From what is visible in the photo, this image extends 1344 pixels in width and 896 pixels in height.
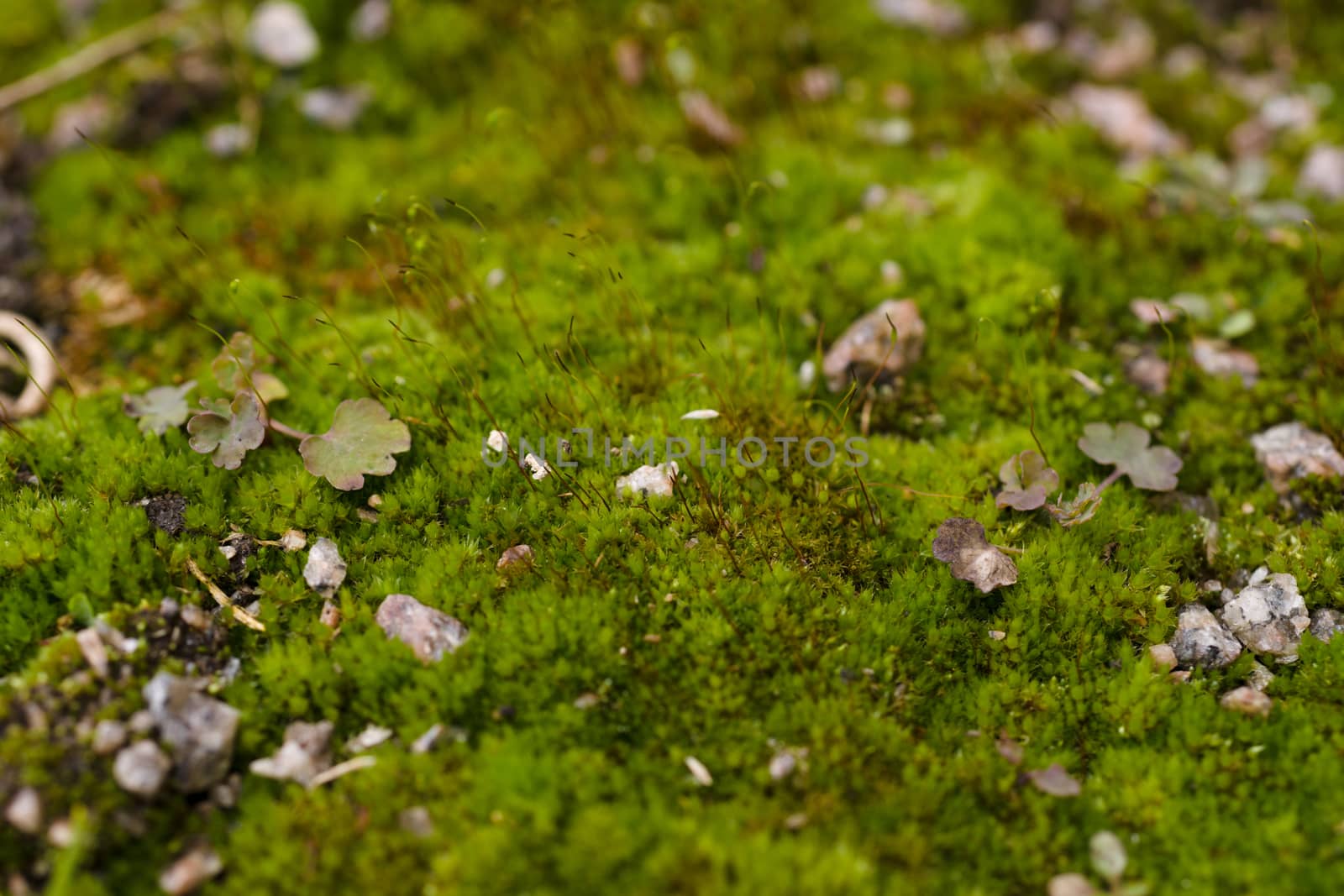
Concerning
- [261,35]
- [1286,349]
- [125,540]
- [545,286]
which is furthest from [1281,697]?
[261,35]

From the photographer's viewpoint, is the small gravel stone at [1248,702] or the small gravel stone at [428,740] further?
the small gravel stone at [1248,702]

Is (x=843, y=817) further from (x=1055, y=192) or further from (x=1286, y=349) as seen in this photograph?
(x=1055, y=192)

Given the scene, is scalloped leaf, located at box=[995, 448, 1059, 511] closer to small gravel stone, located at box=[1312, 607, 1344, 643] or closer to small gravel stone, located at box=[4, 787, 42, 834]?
small gravel stone, located at box=[1312, 607, 1344, 643]

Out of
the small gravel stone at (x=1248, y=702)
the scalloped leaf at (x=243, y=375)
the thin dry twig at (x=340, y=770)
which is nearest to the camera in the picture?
the thin dry twig at (x=340, y=770)

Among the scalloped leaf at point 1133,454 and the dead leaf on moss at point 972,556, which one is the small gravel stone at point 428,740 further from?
the scalloped leaf at point 1133,454

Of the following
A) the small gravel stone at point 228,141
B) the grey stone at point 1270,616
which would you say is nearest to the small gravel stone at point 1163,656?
the grey stone at point 1270,616

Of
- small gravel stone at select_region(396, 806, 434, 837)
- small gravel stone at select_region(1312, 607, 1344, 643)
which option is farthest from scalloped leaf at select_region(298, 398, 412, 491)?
small gravel stone at select_region(1312, 607, 1344, 643)

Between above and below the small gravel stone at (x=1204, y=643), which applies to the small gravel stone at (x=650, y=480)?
above

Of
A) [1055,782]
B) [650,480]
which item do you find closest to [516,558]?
[650,480]
